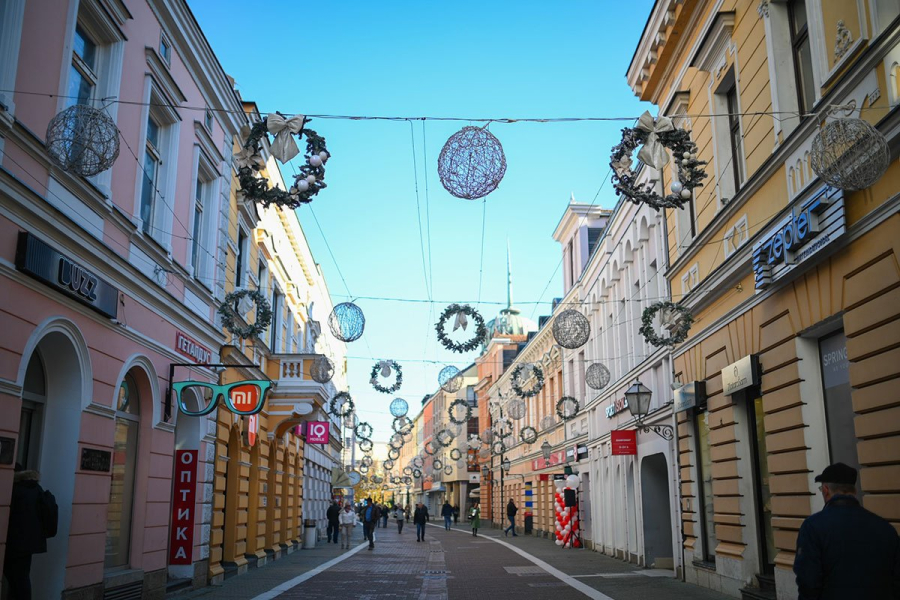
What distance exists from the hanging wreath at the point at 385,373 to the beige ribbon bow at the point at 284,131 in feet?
44.1

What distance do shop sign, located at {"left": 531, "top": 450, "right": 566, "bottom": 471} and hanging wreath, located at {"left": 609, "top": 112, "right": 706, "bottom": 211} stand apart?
988 inches

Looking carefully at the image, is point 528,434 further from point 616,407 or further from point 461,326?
→ point 461,326

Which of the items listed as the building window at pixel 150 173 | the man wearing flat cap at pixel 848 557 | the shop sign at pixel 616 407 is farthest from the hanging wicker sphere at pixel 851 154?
the shop sign at pixel 616 407

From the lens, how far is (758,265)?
38.1 ft

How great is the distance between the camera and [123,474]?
12641mm

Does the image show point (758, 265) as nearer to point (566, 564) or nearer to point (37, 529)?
point (37, 529)

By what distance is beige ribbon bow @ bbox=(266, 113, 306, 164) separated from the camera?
977 cm

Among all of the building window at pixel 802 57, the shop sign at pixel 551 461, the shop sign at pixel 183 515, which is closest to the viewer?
the building window at pixel 802 57

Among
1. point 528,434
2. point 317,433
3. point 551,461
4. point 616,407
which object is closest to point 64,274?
point 317,433

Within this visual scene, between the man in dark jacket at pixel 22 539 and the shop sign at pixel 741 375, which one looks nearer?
the man in dark jacket at pixel 22 539

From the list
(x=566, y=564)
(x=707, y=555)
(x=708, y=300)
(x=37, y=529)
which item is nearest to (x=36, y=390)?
(x=37, y=529)

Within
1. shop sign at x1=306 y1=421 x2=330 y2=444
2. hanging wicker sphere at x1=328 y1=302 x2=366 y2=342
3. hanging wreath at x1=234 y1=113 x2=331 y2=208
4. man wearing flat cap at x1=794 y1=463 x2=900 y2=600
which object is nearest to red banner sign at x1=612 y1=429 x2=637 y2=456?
hanging wicker sphere at x1=328 y1=302 x2=366 y2=342

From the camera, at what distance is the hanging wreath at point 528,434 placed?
3497 cm

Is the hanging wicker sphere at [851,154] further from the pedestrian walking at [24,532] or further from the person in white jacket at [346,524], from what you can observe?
the person in white jacket at [346,524]
